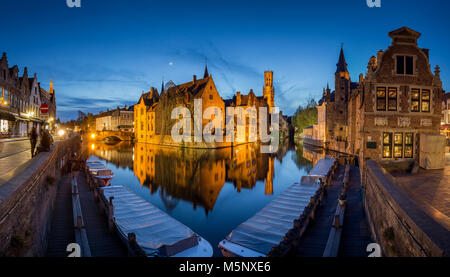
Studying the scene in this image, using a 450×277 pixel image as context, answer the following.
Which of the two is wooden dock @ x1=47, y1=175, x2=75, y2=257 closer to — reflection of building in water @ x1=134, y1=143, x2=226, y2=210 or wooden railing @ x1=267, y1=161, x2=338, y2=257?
reflection of building in water @ x1=134, y1=143, x2=226, y2=210

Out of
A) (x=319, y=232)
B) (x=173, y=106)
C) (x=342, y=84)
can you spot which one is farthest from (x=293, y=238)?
(x=173, y=106)

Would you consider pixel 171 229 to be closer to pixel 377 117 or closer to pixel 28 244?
pixel 28 244

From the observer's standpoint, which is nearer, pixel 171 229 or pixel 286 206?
pixel 171 229

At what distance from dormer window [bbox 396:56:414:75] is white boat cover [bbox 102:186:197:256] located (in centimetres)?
1464

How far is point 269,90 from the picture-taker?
11206 centimetres

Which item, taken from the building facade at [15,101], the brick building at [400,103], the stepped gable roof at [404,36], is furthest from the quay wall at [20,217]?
the stepped gable roof at [404,36]

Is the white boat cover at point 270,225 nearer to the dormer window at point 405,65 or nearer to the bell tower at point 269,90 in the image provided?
the dormer window at point 405,65

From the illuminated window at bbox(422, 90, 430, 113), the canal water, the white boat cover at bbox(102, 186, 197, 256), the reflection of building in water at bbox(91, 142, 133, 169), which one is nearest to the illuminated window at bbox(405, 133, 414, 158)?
the illuminated window at bbox(422, 90, 430, 113)

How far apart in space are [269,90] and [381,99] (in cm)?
10047

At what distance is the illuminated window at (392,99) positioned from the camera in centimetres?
1421

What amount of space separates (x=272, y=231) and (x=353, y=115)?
2529cm

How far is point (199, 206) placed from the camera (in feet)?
55.3
